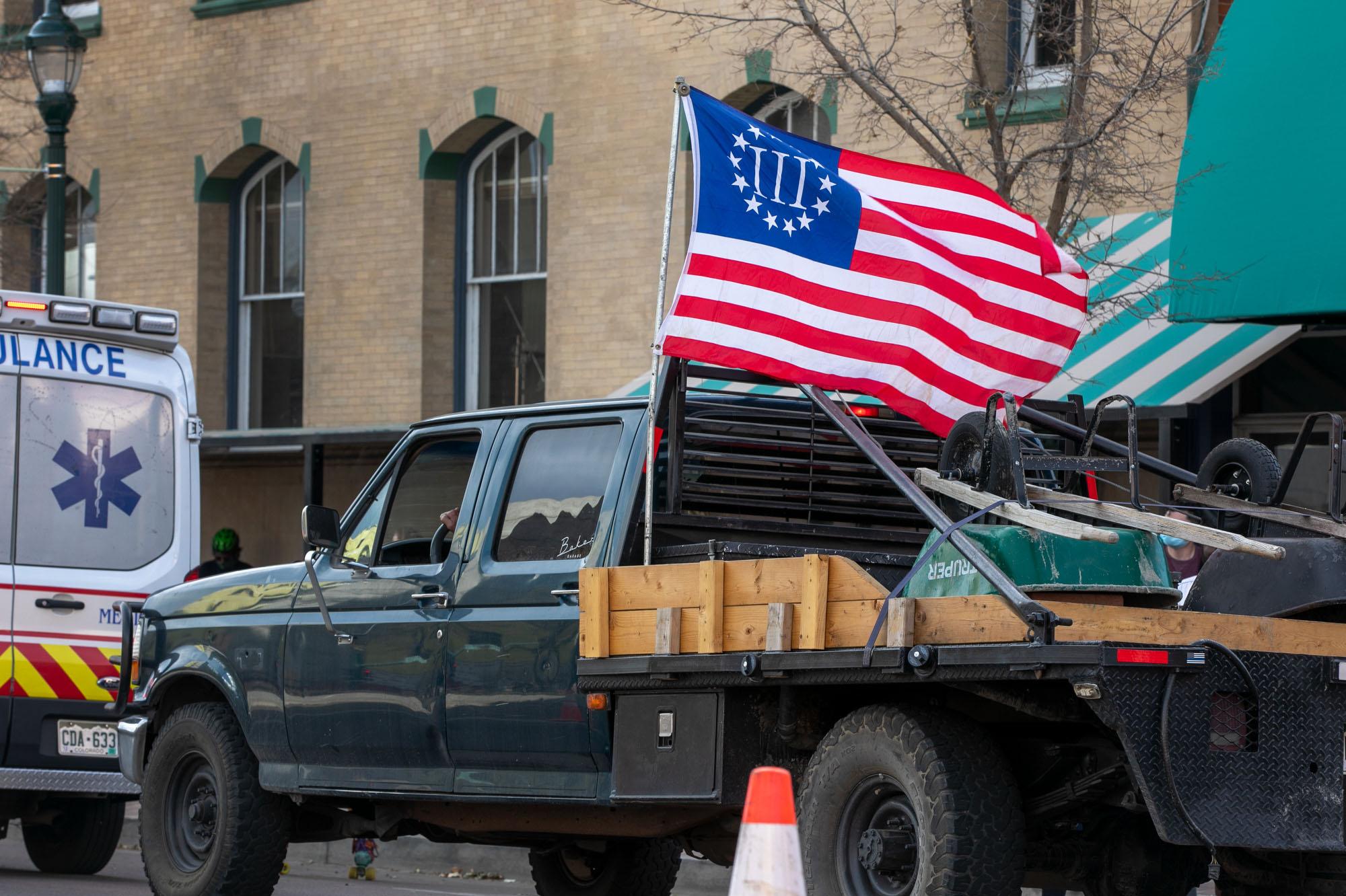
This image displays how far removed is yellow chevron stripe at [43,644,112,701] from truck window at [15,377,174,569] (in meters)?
0.46

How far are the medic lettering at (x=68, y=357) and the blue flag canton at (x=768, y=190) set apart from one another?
183 inches

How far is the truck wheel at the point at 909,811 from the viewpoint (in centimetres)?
593

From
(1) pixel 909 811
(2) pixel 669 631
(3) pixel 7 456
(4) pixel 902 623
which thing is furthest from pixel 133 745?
(4) pixel 902 623

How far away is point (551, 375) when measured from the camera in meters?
17.7

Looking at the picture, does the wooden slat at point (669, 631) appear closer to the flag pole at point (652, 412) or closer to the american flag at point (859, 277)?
the flag pole at point (652, 412)

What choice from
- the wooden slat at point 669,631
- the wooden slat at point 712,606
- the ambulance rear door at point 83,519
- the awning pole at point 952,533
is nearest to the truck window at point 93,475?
the ambulance rear door at point 83,519

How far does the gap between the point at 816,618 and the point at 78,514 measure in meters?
5.69

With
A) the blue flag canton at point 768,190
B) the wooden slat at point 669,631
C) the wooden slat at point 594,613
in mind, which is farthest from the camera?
the blue flag canton at point 768,190

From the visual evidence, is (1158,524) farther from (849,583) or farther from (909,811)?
(909,811)

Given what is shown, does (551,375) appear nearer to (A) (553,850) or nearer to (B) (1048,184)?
(B) (1048,184)

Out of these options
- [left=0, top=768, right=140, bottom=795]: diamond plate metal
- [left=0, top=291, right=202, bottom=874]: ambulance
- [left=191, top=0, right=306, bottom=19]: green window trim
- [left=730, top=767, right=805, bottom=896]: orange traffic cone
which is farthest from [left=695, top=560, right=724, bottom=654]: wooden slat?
[left=191, top=0, right=306, bottom=19]: green window trim

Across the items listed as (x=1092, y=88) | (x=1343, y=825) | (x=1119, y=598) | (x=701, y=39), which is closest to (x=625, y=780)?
(x=1119, y=598)

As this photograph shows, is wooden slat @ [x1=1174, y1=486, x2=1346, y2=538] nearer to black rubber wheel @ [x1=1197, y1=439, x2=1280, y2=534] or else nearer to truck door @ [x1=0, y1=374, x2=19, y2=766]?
black rubber wheel @ [x1=1197, y1=439, x2=1280, y2=534]

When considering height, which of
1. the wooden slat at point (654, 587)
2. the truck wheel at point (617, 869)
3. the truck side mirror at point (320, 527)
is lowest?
the truck wheel at point (617, 869)
